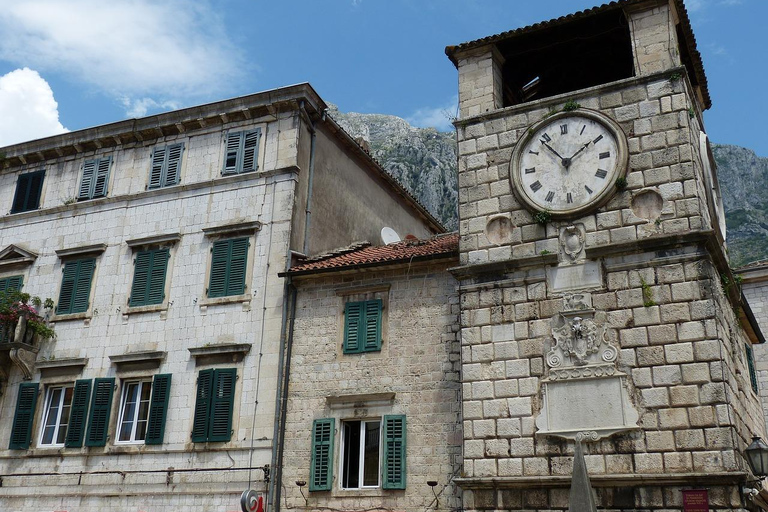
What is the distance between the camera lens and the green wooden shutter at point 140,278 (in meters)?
18.9

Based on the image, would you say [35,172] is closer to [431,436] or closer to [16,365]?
[16,365]

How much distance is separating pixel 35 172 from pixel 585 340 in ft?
54.1

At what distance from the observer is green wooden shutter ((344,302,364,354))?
54.2 feet

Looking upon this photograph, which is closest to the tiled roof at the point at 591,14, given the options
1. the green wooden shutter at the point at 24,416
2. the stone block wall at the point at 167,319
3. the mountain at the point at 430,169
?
the stone block wall at the point at 167,319

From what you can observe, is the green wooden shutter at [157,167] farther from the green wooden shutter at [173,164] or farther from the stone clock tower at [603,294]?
the stone clock tower at [603,294]

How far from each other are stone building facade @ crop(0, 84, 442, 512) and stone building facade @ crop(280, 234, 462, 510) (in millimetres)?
683

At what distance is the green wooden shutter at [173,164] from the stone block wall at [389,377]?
5.13 meters

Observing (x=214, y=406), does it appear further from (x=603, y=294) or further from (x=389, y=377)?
(x=603, y=294)

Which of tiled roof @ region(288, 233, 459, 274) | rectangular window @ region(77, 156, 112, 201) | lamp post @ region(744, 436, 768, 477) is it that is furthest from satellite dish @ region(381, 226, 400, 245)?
lamp post @ region(744, 436, 768, 477)

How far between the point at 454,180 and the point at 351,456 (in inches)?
1928

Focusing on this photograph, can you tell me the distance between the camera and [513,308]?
1389 centimetres

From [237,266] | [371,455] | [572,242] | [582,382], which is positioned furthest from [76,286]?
[582,382]

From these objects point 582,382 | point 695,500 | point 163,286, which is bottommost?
point 695,500

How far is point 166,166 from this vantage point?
20.3 metres
